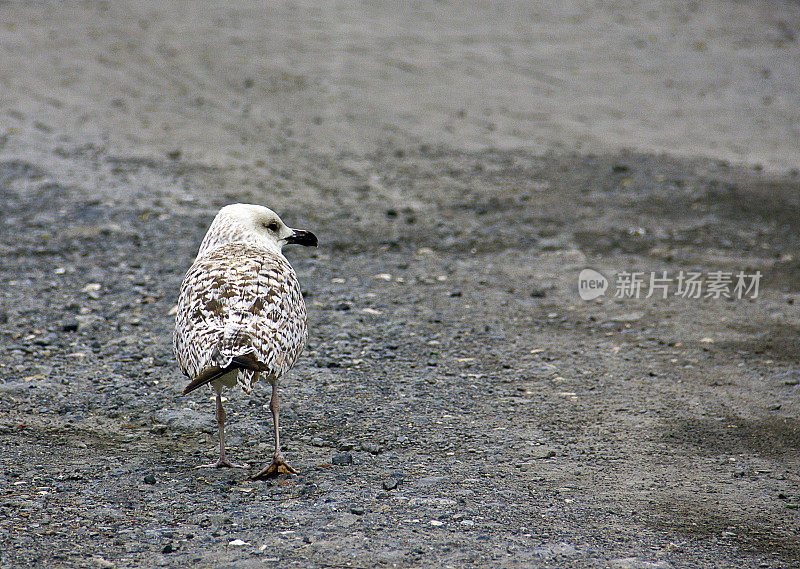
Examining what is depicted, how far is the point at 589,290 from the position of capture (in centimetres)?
792

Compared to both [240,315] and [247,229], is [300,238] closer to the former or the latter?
[247,229]

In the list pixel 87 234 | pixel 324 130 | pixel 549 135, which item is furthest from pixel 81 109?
pixel 549 135

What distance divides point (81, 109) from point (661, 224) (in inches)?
319

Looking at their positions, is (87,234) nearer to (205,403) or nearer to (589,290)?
(205,403)

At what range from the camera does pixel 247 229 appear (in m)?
5.68

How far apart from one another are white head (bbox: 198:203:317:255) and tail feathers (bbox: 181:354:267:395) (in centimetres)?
133

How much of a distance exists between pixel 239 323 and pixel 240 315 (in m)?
0.06

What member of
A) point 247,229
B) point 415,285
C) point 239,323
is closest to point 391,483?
point 239,323

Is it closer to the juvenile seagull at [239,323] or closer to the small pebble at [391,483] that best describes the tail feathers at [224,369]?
the juvenile seagull at [239,323]

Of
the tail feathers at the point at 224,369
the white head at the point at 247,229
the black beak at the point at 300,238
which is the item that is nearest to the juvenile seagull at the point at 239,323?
the tail feathers at the point at 224,369

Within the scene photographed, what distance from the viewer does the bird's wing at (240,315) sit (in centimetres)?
457

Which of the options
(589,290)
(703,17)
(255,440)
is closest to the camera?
(255,440)

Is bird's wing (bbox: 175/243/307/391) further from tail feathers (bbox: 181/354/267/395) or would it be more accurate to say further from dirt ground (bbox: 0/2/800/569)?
dirt ground (bbox: 0/2/800/569)

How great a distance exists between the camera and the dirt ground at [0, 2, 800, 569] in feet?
14.3
